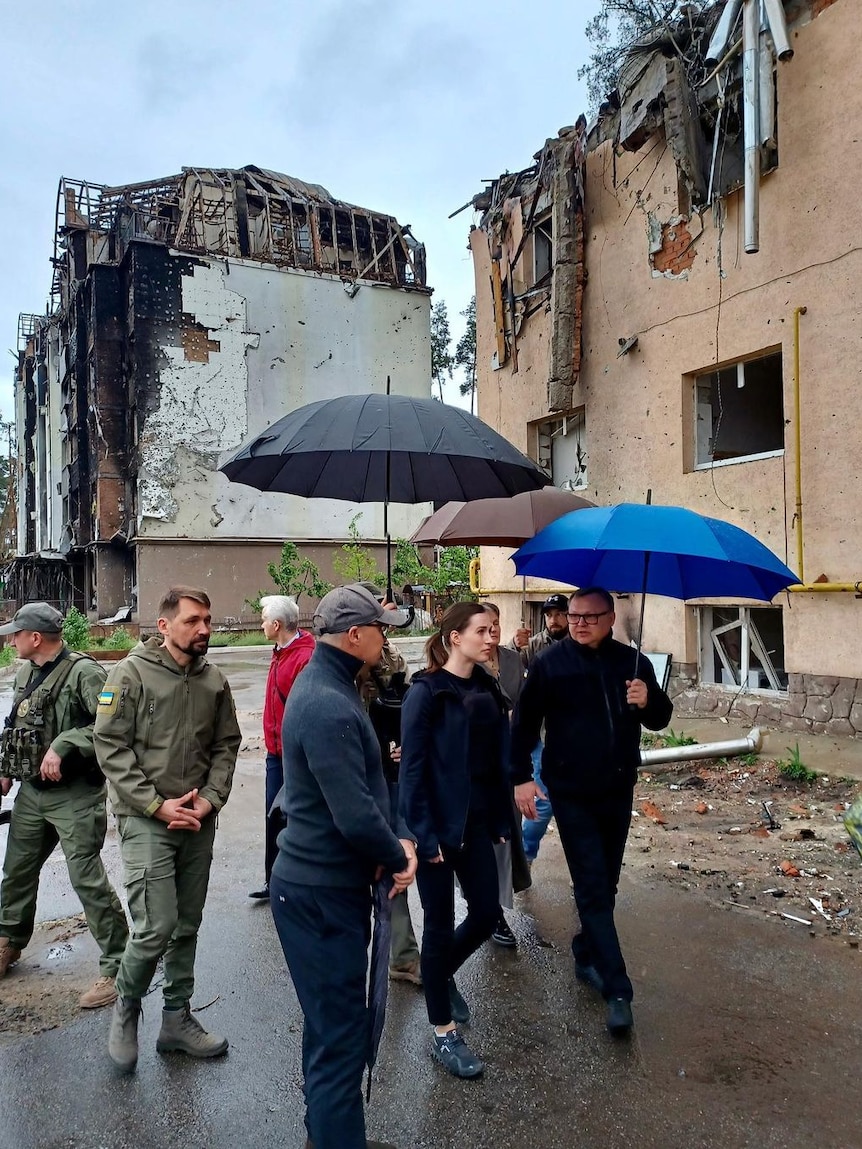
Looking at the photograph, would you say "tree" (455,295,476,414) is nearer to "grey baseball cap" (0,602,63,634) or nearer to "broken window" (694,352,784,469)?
"broken window" (694,352,784,469)

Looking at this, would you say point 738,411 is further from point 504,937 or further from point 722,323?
point 504,937

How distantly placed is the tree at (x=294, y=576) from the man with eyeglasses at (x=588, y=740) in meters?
21.9

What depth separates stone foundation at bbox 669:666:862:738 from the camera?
25.0 feet

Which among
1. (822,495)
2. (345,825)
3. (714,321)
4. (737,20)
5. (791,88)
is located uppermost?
(737,20)

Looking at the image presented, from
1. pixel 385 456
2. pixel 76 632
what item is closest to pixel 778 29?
pixel 385 456

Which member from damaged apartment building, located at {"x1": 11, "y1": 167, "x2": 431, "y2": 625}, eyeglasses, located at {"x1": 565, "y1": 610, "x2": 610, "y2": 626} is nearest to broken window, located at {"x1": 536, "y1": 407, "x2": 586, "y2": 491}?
eyeglasses, located at {"x1": 565, "y1": 610, "x2": 610, "y2": 626}

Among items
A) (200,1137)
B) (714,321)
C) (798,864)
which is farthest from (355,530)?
(200,1137)

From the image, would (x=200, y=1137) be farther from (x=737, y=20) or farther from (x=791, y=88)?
(x=737, y=20)

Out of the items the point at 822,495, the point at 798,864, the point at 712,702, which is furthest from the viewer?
the point at 712,702

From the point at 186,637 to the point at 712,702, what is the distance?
7.36 m

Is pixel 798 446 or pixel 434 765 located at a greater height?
pixel 798 446

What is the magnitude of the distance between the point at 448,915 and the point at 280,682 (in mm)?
2004

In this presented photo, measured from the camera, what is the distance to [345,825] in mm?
2266

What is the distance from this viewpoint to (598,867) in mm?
3406
